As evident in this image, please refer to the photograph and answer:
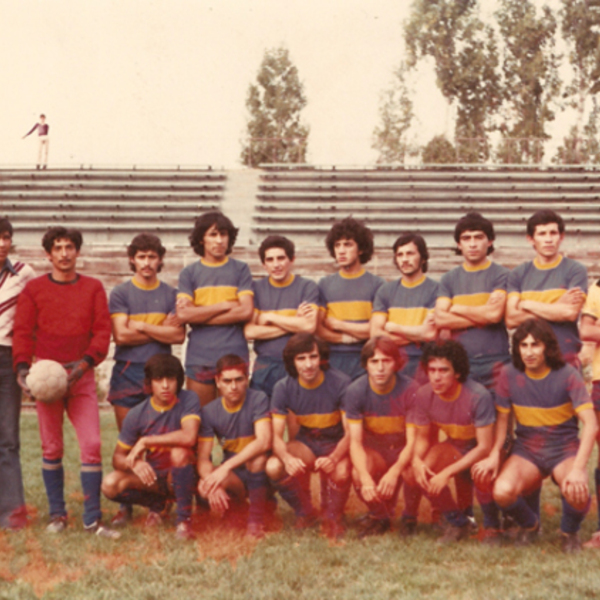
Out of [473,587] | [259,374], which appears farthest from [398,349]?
[473,587]

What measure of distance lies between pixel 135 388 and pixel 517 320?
98.0 inches

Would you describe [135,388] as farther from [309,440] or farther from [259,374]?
[309,440]

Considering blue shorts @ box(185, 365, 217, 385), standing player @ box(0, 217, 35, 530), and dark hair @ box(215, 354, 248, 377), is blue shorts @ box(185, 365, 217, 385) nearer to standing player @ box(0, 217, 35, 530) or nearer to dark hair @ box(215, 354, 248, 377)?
dark hair @ box(215, 354, 248, 377)

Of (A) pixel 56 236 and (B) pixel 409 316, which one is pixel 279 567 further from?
(A) pixel 56 236

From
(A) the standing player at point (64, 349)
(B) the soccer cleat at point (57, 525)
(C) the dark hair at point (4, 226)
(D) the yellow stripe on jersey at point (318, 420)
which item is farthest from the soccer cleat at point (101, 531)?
(C) the dark hair at point (4, 226)

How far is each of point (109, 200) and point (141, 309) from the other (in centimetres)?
1280

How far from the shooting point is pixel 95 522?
4.56 m

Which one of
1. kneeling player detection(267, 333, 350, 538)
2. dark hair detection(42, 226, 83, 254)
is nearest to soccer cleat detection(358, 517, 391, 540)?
kneeling player detection(267, 333, 350, 538)

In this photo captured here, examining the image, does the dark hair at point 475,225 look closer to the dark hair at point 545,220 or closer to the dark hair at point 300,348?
the dark hair at point 545,220

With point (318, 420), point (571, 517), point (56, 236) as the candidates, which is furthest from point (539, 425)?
point (56, 236)

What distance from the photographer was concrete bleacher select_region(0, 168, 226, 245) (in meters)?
15.3

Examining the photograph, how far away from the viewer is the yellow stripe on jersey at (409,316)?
468 cm

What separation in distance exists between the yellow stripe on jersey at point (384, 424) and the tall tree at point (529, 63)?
1006 inches

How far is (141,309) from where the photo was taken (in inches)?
193
